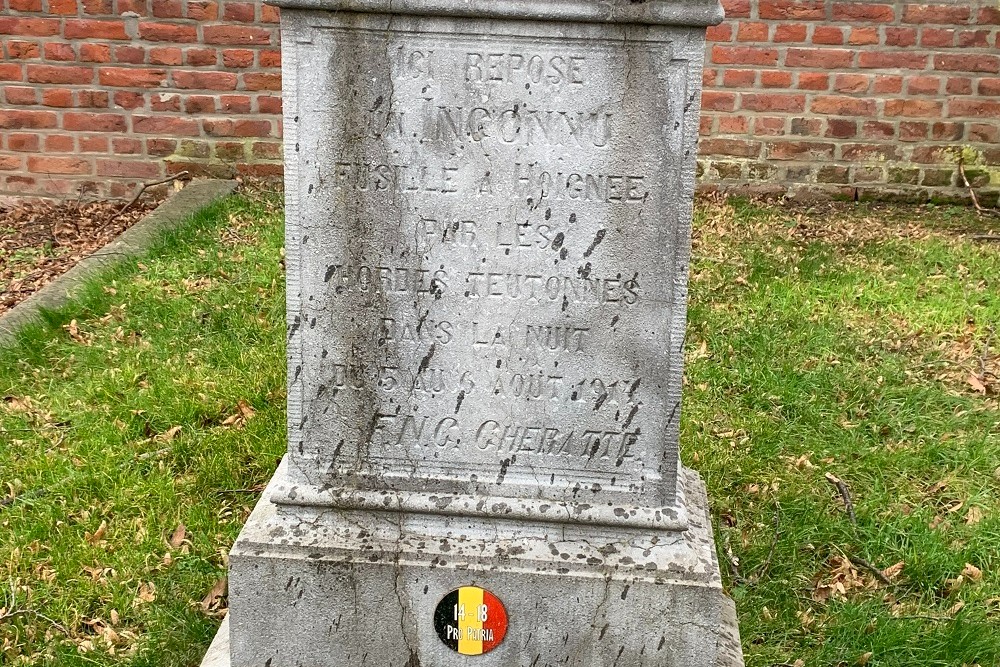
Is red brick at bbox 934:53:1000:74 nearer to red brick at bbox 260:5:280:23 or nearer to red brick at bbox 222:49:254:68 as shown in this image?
red brick at bbox 260:5:280:23

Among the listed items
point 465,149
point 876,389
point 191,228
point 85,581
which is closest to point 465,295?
point 465,149

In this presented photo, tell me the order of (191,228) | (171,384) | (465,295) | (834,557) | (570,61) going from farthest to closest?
1. (191,228)
2. (171,384)
3. (834,557)
4. (465,295)
5. (570,61)

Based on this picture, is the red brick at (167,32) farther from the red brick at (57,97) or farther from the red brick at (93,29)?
the red brick at (57,97)

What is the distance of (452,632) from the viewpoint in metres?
2.02

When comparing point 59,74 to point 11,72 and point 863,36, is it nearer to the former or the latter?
point 11,72

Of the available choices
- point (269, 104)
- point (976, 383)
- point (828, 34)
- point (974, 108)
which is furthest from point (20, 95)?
point (974, 108)

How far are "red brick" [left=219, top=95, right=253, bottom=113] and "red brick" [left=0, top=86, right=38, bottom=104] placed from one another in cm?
109

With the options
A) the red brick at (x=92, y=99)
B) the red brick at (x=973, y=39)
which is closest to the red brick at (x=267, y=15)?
the red brick at (x=92, y=99)

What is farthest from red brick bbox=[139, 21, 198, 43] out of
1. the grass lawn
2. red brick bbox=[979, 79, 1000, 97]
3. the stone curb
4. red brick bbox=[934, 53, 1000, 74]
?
red brick bbox=[979, 79, 1000, 97]

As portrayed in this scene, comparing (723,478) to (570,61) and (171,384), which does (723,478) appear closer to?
(570,61)

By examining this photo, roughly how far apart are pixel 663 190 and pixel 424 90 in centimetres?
50

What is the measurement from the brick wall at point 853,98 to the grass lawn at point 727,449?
1135 mm

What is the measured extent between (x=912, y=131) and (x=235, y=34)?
4130 millimetres

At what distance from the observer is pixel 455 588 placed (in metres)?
2.00
